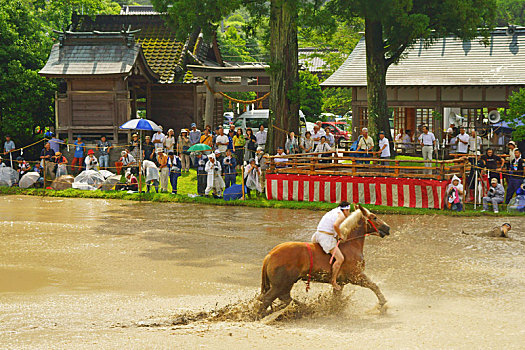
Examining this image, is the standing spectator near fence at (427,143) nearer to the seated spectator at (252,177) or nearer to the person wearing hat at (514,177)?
the person wearing hat at (514,177)

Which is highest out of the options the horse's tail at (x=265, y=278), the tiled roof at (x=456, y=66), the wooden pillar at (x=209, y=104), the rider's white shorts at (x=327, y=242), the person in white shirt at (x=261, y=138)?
the tiled roof at (x=456, y=66)

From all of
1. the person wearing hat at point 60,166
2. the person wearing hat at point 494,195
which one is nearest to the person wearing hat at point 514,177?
the person wearing hat at point 494,195

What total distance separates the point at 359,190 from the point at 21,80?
55.4ft

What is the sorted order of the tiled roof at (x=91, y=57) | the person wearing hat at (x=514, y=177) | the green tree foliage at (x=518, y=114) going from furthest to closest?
the tiled roof at (x=91, y=57) < the green tree foliage at (x=518, y=114) < the person wearing hat at (x=514, y=177)

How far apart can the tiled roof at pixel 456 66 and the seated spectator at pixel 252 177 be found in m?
11.2

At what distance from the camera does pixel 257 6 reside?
28078 millimetres

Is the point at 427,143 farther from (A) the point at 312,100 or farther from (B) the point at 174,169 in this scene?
(A) the point at 312,100

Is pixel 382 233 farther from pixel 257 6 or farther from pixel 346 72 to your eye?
pixel 346 72

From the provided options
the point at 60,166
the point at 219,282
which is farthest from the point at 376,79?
the point at 219,282

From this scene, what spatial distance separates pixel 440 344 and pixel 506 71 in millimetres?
25128

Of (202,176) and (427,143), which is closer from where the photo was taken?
(202,176)

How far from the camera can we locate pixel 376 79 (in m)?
27.6

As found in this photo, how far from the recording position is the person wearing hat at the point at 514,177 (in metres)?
20.5

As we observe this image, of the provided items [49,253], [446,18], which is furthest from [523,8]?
[49,253]
